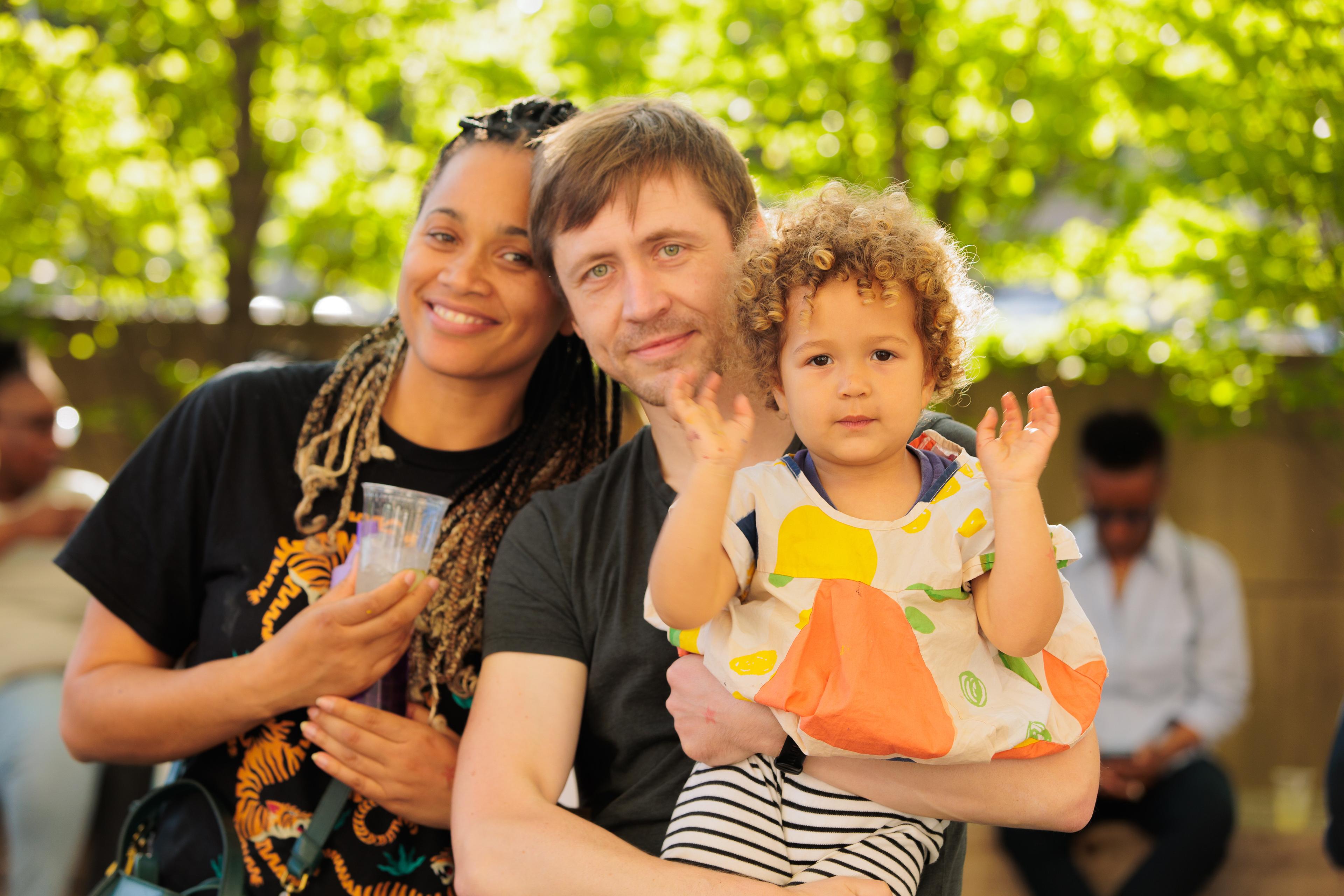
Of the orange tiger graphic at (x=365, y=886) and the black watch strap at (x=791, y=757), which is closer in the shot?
the black watch strap at (x=791, y=757)

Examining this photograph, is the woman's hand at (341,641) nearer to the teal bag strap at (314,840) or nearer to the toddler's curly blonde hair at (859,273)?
the teal bag strap at (314,840)

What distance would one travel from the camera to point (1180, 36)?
4582 millimetres

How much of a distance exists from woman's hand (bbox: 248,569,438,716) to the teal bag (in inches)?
8.1

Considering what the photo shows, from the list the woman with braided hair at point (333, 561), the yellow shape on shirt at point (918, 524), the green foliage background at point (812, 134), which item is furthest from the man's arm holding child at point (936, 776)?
the green foliage background at point (812, 134)

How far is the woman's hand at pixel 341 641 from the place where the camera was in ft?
6.50

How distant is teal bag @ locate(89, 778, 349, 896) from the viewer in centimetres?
205

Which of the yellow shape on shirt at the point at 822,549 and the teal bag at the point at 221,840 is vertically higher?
the yellow shape on shirt at the point at 822,549

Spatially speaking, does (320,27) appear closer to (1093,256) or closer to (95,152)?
(95,152)

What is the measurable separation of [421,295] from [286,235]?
3.75 metres

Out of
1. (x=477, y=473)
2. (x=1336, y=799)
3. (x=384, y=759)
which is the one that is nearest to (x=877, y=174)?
(x=1336, y=799)

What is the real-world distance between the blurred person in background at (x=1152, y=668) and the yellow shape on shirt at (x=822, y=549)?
2.74 metres

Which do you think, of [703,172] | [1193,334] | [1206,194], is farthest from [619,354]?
[1193,334]

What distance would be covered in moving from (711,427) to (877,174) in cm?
364

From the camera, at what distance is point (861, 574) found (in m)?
1.76
